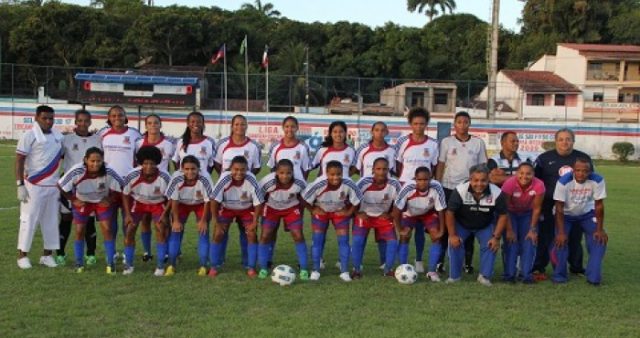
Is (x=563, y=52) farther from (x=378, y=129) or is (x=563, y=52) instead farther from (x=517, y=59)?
(x=378, y=129)

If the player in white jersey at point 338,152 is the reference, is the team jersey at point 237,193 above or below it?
below

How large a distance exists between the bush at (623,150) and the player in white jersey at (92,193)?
2647cm

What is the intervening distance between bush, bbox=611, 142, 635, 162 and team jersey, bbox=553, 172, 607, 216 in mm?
24129

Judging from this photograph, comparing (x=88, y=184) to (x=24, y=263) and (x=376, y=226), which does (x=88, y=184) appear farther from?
(x=376, y=226)

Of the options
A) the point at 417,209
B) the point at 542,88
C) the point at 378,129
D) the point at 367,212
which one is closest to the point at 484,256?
the point at 417,209

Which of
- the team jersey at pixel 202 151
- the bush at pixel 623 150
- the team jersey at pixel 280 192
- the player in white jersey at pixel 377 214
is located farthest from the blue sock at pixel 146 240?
the bush at pixel 623 150

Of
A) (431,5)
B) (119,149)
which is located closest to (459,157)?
(119,149)

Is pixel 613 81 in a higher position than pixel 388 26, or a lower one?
lower

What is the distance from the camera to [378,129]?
711cm

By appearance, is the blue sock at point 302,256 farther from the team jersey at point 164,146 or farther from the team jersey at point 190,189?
the team jersey at point 164,146

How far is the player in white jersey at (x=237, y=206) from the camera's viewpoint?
6422mm

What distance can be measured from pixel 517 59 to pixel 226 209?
49.3 metres

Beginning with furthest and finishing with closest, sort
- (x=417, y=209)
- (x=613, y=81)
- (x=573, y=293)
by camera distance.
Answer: (x=613, y=81) → (x=417, y=209) → (x=573, y=293)

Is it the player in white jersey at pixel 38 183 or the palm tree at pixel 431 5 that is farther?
the palm tree at pixel 431 5
